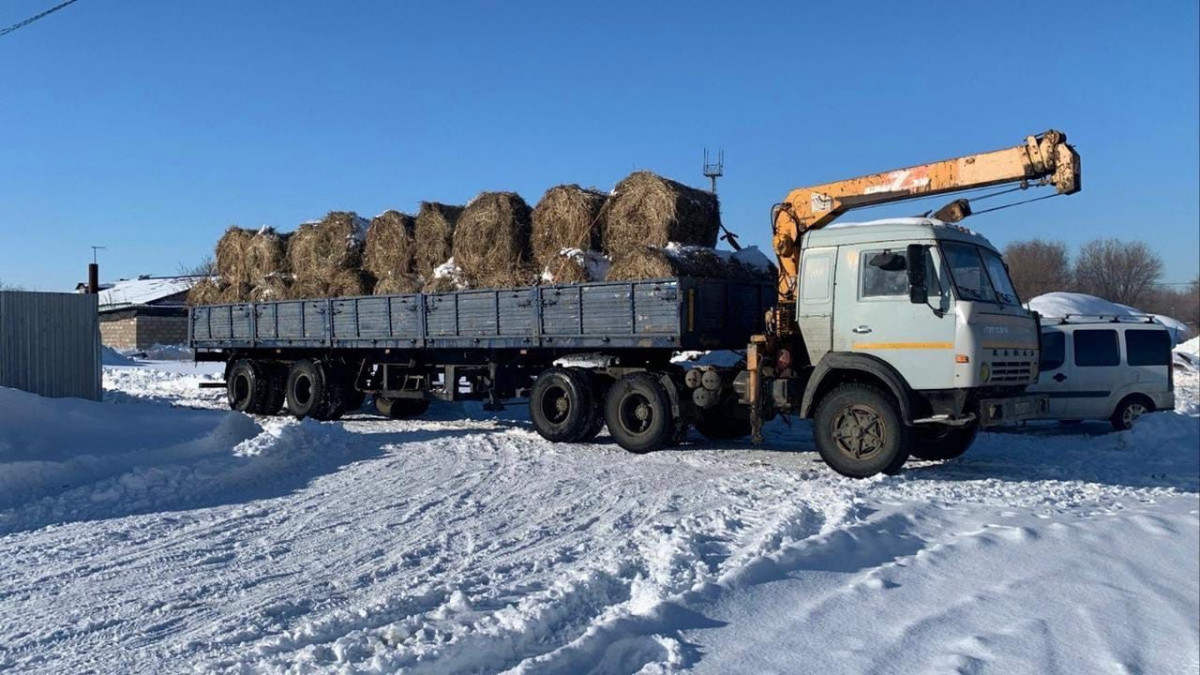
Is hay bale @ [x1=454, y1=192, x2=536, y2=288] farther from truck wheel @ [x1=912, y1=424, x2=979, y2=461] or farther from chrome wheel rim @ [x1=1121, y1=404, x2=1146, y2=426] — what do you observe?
chrome wheel rim @ [x1=1121, y1=404, x2=1146, y2=426]

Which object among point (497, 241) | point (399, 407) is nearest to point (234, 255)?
point (399, 407)

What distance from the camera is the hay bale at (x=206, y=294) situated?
1850 centimetres

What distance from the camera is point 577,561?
625 centimetres

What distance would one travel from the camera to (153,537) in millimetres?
7207

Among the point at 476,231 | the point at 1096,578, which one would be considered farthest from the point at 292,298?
the point at 1096,578

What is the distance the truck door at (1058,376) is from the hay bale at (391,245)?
9.59 m

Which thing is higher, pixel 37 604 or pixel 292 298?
pixel 292 298

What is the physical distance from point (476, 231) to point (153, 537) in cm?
723

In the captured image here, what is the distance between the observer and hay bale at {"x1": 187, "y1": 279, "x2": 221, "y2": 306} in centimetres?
1850

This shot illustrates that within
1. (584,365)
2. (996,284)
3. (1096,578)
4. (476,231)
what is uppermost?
(476,231)

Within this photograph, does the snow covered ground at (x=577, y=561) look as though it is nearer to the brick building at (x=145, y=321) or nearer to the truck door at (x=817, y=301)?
the truck door at (x=817, y=301)

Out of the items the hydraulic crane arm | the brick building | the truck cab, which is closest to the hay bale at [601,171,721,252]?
the hydraulic crane arm

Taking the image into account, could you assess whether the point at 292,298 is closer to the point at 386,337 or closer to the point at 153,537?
the point at 386,337

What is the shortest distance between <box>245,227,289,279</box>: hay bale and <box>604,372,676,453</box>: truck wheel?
8184 mm
